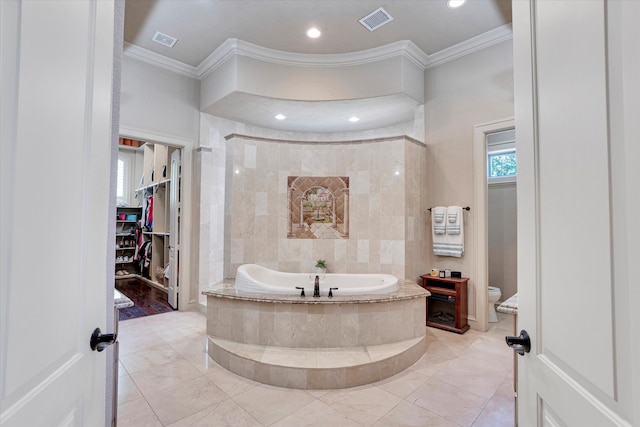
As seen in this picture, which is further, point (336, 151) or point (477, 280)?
point (336, 151)

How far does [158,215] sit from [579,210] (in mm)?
7047

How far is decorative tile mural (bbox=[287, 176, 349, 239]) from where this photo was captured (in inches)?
174

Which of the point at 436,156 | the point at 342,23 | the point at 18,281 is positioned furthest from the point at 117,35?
the point at 436,156

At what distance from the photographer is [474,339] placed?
11.6ft

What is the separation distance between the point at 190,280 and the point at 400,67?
13.3 feet

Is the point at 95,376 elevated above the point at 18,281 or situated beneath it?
situated beneath

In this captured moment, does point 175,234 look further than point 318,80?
Yes

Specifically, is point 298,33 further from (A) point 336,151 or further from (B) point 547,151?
(B) point 547,151

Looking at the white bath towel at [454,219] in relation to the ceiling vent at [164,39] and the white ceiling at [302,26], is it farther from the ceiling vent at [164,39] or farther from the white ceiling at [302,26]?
the ceiling vent at [164,39]

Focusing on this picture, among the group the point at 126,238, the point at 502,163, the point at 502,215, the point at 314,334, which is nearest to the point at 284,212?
the point at 314,334

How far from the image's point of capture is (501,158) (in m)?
5.16

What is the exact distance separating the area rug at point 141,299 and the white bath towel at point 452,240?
3.87 metres

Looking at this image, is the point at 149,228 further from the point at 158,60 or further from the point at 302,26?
the point at 302,26

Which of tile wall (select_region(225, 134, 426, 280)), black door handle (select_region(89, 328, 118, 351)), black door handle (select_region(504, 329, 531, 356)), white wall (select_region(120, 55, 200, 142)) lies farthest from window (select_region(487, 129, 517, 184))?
black door handle (select_region(89, 328, 118, 351))
